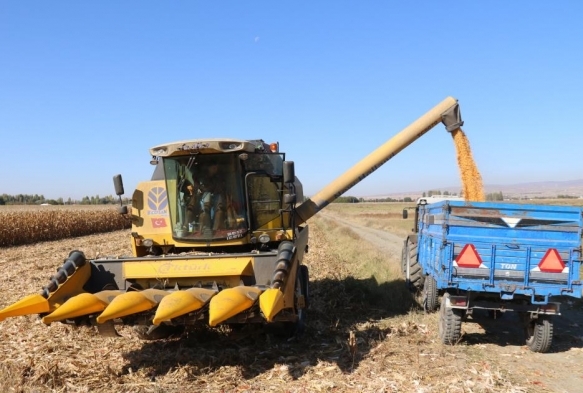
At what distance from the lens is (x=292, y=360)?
243 inches

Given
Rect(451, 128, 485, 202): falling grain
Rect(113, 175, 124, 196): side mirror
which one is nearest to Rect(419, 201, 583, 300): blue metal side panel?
Rect(451, 128, 485, 202): falling grain

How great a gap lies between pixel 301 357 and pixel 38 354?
3354mm

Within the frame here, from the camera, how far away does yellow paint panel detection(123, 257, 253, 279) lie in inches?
244

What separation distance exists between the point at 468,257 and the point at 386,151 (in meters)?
2.68

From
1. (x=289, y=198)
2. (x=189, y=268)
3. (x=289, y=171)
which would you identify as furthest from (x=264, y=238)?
(x=189, y=268)

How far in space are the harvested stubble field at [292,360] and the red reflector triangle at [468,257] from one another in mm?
→ 1175

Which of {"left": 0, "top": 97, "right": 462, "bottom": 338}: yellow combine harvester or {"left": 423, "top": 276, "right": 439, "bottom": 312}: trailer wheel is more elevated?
{"left": 0, "top": 97, "right": 462, "bottom": 338}: yellow combine harvester

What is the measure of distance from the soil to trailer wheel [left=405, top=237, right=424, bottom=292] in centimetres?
185

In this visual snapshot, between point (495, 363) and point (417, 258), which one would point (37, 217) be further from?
point (495, 363)

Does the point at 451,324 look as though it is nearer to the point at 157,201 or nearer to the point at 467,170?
the point at 467,170

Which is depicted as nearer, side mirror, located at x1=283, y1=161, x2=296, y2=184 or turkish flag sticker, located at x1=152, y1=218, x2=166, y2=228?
side mirror, located at x1=283, y1=161, x2=296, y2=184

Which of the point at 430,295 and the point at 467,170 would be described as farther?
the point at 430,295

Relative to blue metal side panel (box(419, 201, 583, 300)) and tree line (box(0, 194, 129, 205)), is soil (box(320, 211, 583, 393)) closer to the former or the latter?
blue metal side panel (box(419, 201, 583, 300))

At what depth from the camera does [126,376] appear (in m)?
5.66
